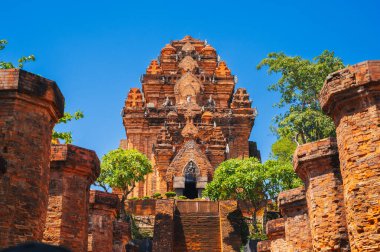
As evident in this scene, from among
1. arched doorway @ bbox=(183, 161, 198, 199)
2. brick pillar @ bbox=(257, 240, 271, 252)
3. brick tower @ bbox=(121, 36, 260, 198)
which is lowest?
brick pillar @ bbox=(257, 240, 271, 252)

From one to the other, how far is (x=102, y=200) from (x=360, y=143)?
695cm

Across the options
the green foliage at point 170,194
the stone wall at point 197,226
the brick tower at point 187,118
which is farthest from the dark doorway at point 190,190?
the stone wall at point 197,226

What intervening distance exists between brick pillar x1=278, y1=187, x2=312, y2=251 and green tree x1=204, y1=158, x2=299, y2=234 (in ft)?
57.8

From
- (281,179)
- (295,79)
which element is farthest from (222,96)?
(281,179)

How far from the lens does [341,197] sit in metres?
10.2

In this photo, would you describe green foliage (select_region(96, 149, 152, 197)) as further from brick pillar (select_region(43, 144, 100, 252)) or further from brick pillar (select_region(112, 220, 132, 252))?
brick pillar (select_region(43, 144, 100, 252))

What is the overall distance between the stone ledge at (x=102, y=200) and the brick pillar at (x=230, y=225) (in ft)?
41.0

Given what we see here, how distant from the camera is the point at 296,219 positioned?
1306 centimetres

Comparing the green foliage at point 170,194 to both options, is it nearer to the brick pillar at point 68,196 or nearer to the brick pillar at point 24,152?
the brick pillar at point 68,196

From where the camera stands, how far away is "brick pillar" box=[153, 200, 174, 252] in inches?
1007

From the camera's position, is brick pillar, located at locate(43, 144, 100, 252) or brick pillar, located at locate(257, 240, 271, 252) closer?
brick pillar, located at locate(43, 144, 100, 252)

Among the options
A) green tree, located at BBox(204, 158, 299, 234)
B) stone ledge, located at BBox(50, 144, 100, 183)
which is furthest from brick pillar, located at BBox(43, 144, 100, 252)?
green tree, located at BBox(204, 158, 299, 234)

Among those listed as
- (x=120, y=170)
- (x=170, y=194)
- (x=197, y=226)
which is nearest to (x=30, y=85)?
(x=197, y=226)

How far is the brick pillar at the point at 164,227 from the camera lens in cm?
2558
